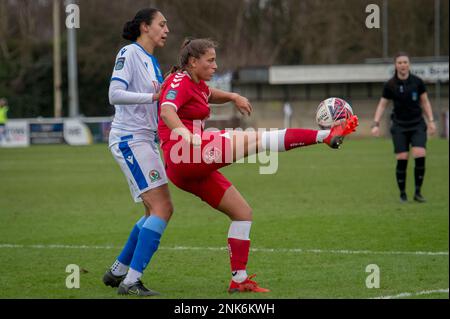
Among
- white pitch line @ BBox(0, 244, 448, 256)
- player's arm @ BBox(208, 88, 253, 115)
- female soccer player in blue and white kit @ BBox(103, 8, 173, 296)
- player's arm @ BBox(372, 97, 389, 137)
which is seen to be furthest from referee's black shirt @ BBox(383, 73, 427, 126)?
female soccer player in blue and white kit @ BBox(103, 8, 173, 296)

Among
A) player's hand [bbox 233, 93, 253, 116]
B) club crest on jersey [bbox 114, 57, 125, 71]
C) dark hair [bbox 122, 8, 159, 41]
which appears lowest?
player's hand [bbox 233, 93, 253, 116]

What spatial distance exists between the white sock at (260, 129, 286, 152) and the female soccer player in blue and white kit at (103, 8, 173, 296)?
38.4 inches

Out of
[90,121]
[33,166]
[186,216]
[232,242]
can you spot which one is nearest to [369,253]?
[232,242]

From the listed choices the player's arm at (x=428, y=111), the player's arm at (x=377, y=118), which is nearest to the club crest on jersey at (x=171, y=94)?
the player's arm at (x=377, y=118)

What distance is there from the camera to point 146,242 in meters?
7.29

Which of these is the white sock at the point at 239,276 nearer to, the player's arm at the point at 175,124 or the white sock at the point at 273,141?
the white sock at the point at 273,141

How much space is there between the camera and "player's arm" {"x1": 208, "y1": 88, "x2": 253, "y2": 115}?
7.57 m

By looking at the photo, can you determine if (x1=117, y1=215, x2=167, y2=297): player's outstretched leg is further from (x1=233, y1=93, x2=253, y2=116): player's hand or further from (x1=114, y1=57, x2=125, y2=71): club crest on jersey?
(x1=114, y1=57, x2=125, y2=71): club crest on jersey

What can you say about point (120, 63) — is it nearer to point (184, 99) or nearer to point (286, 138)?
point (184, 99)

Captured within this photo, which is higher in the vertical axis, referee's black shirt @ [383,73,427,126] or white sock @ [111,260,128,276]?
referee's black shirt @ [383,73,427,126]

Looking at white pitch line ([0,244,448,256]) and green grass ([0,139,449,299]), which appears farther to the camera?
white pitch line ([0,244,448,256])

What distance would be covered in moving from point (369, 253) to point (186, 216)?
4711 millimetres

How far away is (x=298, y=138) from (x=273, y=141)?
0.20m

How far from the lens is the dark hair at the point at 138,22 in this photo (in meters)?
7.69
